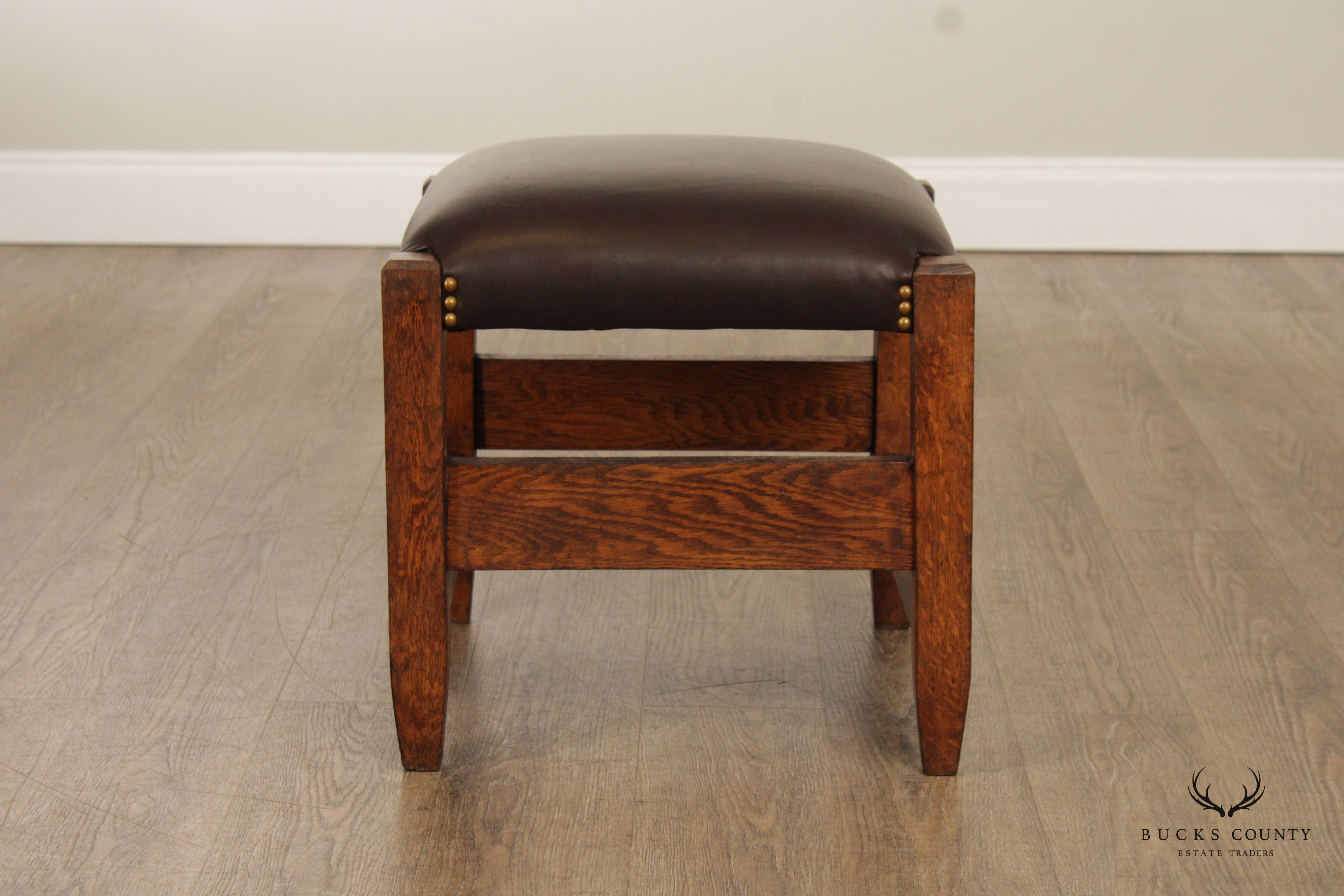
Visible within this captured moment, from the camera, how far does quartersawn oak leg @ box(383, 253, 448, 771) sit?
3.09ft

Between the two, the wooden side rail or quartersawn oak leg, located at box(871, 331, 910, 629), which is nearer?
the wooden side rail

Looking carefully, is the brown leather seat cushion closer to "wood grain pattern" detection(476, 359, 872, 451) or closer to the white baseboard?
"wood grain pattern" detection(476, 359, 872, 451)

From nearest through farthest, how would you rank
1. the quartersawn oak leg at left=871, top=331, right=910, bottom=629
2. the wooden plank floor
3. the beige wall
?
the wooden plank floor < the quartersawn oak leg at left=871, top=331, right=910, bottom=629 < the beige wall

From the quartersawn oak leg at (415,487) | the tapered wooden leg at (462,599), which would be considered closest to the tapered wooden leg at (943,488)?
the quartersawn oak leg at (415,487)

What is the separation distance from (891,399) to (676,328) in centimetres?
26

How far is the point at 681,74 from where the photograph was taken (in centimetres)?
Result: 240

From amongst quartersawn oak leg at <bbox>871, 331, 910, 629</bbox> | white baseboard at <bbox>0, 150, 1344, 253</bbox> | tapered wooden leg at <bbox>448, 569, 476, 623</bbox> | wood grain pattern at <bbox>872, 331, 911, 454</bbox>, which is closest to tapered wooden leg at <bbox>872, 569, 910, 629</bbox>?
quartersawn oak leg at <bbox>871, 331, 910, 629</bbox>

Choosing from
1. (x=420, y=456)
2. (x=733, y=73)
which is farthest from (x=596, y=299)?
(x=733, y=73)

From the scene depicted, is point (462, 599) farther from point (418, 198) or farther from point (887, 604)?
point (418, 198)

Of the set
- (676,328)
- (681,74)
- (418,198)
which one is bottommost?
(418,198)

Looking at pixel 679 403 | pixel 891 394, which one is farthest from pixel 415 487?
pixel 891 394

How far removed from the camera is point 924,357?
95 centimetres

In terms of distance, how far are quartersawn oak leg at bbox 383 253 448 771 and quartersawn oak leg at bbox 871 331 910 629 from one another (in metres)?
0.37

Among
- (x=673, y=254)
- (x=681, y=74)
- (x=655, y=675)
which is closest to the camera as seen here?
(x=673, y=254)
